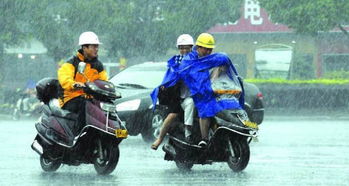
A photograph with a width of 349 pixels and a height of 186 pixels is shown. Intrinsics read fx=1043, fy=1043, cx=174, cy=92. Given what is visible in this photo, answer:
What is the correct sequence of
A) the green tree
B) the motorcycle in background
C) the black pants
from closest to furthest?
1. the black pants
2. the motorcycle in background
3. the green tree

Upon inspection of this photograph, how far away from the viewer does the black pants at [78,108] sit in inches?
493

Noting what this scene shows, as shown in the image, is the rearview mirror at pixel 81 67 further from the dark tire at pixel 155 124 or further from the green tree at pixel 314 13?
the green tree at pixel 314 13

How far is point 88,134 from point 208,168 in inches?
79.2

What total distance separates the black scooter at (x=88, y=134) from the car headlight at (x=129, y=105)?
Answer: 5.61 metres

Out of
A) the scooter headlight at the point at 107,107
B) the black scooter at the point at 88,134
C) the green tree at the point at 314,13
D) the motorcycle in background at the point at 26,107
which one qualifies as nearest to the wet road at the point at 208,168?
the black scooter at the point at 88,134

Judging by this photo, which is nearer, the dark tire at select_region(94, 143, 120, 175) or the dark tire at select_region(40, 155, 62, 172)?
the dark tire at select_region(94, 143, 120, 175)

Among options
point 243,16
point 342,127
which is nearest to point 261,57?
point 243,16

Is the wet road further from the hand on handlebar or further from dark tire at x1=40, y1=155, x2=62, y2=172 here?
the hand on handlebar

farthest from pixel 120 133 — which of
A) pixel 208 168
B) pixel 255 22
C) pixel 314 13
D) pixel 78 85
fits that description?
pixel 255 22

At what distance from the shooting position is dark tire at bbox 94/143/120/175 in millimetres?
12273

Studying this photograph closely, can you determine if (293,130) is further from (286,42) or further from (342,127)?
(286,42)

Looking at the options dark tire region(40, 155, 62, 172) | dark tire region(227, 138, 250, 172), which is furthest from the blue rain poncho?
dark tire region(40, 155, 62, 172)

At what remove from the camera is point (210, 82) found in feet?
42.5

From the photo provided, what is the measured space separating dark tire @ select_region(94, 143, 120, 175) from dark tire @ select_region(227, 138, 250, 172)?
57.1 inches
